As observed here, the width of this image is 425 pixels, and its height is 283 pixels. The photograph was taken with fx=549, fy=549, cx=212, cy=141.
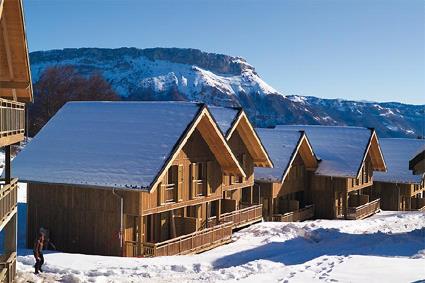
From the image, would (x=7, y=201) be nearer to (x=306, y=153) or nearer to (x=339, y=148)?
(x=306, y=153)

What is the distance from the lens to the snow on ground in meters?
17.8

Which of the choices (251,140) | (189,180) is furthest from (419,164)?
(251,140)

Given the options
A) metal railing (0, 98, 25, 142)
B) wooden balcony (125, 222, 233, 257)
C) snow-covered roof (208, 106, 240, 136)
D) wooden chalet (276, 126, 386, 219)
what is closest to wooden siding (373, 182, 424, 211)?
wooden chalet (276, 126, 386, 219)

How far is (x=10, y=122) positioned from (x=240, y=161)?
19.1 m

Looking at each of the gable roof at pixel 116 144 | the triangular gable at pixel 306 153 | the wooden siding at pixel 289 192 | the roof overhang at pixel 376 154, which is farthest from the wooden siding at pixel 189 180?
the roof overhang at pixel 376 154

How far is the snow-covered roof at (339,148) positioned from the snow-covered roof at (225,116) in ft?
39.5

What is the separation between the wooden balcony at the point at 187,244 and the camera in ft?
74.1

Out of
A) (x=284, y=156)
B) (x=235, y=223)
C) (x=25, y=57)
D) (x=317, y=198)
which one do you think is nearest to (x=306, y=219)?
(x=317, y=198)

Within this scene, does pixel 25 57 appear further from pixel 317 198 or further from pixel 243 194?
pixel 317 198

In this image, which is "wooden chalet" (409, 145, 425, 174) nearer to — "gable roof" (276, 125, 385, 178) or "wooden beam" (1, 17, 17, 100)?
"gable roof" (276, 125, 385, 178)

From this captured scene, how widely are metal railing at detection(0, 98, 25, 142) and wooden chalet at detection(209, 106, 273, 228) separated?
13817mm

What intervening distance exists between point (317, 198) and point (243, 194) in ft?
26.5

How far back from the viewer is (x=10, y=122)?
16547 mm

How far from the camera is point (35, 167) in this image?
25.0m
